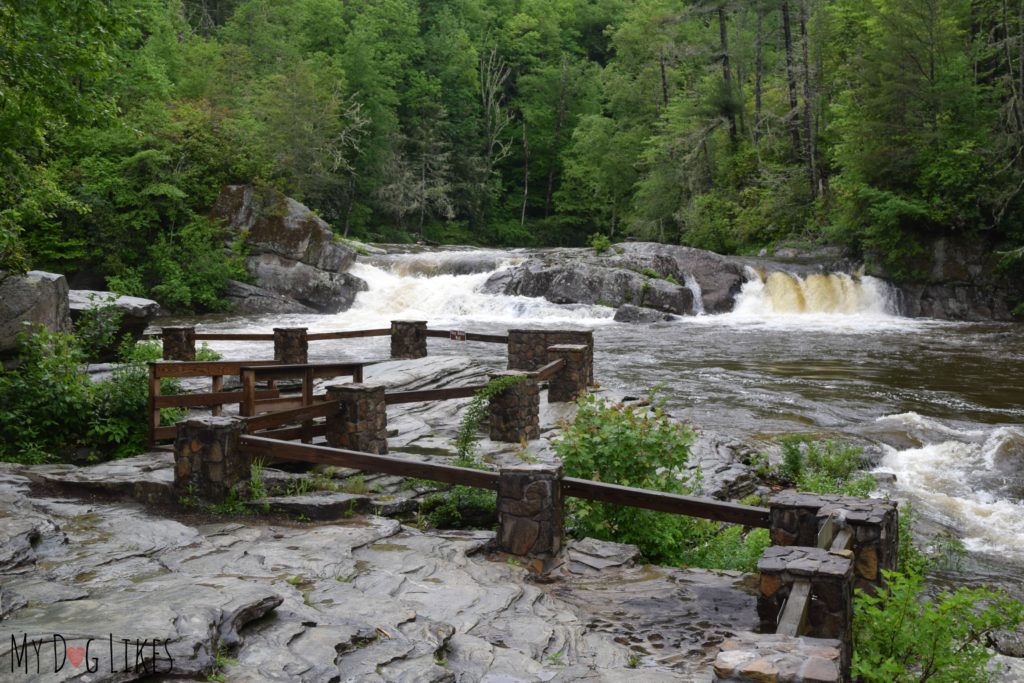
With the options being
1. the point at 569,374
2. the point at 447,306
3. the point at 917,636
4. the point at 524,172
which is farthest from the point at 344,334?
the point at 524,172

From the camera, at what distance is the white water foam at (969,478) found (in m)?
8.40

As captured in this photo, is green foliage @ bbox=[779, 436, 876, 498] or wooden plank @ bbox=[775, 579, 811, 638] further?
green foliage @ bbox=[779, 436, 876, 498]

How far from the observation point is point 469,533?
669 cm

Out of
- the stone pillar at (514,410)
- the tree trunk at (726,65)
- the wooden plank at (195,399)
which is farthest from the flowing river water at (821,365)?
the tree trunk at (726,65)

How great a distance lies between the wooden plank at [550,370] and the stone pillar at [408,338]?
3.02 metres

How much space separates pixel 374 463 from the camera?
6.51 meters

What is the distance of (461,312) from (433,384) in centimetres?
1611

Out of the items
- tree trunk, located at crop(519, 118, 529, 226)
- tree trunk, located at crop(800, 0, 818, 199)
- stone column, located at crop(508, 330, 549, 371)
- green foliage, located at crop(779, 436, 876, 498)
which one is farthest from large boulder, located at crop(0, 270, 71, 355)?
tree trunk, located at crop(519, 118, 529, 226)

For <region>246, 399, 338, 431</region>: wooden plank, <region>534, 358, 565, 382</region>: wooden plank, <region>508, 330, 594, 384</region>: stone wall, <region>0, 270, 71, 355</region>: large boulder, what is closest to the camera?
<region>246, 399, 338, 431</region>: wooden plank

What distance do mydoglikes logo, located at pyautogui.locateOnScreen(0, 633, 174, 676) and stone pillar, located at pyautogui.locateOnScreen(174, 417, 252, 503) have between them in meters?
3.30

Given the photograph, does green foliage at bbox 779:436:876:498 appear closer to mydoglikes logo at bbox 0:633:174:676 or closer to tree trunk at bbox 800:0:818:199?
mydoglikes logo at bbox 0:633:174:676

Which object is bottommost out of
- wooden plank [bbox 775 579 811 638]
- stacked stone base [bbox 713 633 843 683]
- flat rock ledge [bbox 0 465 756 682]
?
flat rock ledge [bbox 0 465 756 682]

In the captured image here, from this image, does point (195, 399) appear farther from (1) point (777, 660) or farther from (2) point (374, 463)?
(1) point (777, 660)

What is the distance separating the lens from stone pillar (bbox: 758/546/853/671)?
4.33 metres
